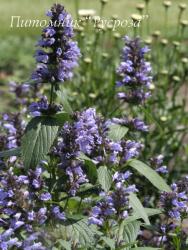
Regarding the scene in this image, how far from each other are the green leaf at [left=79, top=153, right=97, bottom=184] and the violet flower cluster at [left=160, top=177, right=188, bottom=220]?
1.20 feet

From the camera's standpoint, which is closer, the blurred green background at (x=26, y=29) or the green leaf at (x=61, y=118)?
the green leaf at (x=61, y=118)

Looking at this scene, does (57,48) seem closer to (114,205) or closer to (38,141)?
(38,141)

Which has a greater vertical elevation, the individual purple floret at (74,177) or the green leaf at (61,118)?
the green leaf at (61,118)

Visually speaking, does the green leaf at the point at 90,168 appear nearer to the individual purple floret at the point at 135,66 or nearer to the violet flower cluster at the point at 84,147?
the violet flower cluster at the point at 84,147

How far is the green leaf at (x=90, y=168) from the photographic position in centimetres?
343

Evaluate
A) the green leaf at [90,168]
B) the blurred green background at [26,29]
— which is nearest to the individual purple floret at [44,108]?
the green leaf at [90,168]

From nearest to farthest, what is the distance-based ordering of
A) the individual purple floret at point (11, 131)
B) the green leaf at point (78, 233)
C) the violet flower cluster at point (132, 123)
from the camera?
the green leaf at point (78, 233) < the individual purple floret at point (11, 131) < the violet flower cluster at point (132, 123)

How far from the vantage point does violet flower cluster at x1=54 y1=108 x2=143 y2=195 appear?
11.2 feet

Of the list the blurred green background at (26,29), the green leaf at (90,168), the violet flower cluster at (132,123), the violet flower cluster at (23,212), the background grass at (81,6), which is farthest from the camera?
the background grass at (81,6)

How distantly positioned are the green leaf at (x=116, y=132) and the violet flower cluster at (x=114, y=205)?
15.0 inches

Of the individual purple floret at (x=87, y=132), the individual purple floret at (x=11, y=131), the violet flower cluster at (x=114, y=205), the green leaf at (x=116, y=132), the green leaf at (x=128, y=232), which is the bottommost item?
the green leaf at (x=128, y=232)

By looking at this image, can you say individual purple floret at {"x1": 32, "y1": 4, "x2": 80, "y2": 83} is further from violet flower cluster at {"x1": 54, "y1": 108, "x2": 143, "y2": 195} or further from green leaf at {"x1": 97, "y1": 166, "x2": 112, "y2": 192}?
green leaf at {"x1": 97, "y1": 166, "x2": 112, "y2": 192}

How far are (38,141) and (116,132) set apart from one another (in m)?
0.69

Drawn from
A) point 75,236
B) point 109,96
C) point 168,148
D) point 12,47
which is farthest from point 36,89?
point 12,47
